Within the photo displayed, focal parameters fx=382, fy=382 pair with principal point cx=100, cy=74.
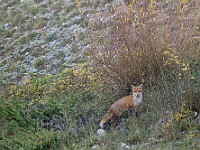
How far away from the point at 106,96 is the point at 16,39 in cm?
550

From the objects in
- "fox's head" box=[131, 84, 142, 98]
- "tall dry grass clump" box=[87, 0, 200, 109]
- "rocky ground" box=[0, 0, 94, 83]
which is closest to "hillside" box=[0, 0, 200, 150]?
"tall dry grass clump" box=[87, 0, 200, 109]

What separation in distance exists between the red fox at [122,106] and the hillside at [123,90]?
0.38 ft

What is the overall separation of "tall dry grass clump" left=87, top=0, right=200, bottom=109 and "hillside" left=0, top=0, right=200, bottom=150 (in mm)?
17

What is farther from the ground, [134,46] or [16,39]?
[134,46]

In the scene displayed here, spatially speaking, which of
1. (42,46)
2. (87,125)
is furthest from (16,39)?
(87,125)

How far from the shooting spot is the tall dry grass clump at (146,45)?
652 cm

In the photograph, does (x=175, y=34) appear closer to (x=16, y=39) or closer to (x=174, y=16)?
(x=174, y=16)

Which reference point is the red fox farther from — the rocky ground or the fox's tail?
the rocky ground

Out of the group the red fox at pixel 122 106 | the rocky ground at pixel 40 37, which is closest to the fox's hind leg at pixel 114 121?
the red fox at pixel 122 106

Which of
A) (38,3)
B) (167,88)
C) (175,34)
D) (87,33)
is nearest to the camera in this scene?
(167,88)

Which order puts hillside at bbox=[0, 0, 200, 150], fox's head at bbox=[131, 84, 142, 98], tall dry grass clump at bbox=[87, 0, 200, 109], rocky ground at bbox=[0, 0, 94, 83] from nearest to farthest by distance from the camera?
hillside at bbox=[0, 0, 200, 150] < fox's head at bbox=[131, 84, 142, 98] < tall dry grass clump at bbox=[87, 0, 200, 109] < rocky ground at bbox=[0, 0, 94, 83]

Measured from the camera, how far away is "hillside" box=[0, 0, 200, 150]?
562 centimetres

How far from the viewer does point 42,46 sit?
10812 mm

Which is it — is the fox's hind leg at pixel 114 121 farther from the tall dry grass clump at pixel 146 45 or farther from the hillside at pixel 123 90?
the tall dry grass clump at pixel 146 45
